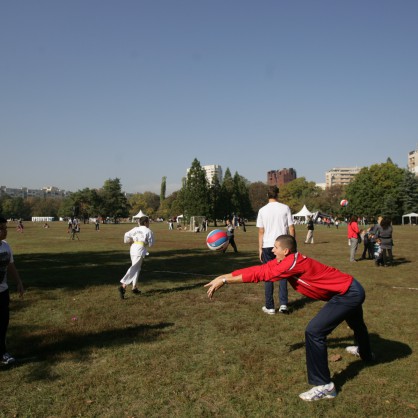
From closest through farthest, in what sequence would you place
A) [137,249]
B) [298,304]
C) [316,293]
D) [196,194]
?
[316,293] → [298,304] → [137,249] → [196,194]

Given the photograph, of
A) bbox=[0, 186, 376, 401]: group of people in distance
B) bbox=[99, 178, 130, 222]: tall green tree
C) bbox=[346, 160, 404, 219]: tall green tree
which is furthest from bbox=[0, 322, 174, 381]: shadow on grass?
bbox=[99, 178, 130, 222]: tall green tree

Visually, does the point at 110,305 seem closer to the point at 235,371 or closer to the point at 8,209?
the point at 235,371

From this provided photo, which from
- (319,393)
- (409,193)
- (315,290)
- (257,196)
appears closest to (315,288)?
(315,290)

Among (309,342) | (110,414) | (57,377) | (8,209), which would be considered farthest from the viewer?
(8,209)

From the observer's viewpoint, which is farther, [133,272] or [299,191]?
[299,191]

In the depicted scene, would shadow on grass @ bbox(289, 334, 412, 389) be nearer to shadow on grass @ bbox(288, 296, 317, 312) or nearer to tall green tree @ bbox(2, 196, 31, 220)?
shadow on grass @ bbox(288, 296, 317, 312)

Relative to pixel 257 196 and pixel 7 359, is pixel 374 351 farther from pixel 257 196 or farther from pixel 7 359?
pixel 257 196

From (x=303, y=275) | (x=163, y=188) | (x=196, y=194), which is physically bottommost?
(x=303, y=275)

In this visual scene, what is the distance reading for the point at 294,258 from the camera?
4488 millimetres

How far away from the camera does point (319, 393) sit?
421 cm

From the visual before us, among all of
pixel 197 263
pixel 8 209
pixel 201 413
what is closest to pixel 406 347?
pixel 201 413

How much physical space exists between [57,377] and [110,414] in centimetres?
125

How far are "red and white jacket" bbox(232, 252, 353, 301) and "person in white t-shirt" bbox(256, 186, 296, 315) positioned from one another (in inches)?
118

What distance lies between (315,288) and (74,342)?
397 cm
